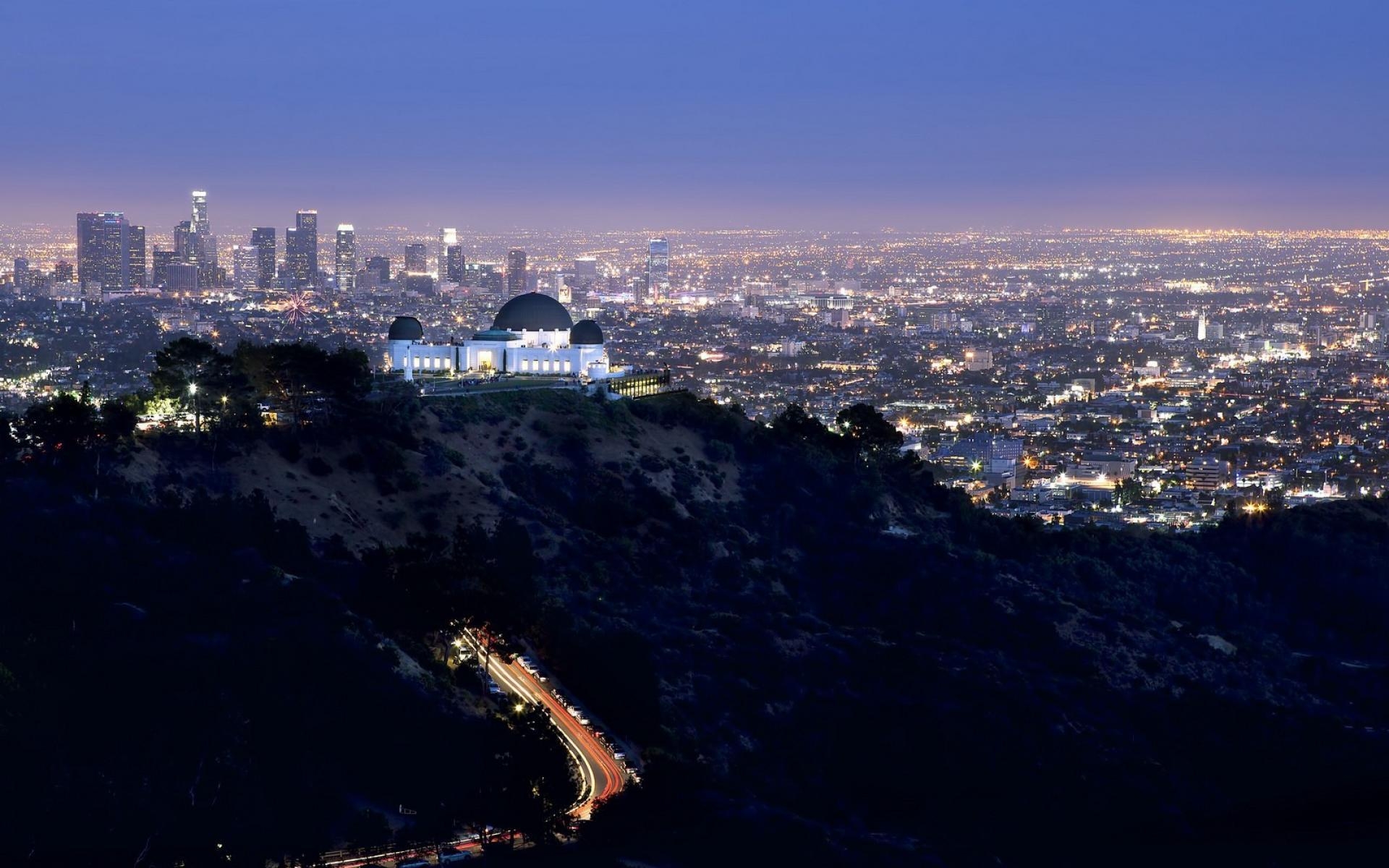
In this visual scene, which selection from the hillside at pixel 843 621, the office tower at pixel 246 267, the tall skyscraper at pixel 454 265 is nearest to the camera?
the hillside at pixel 843 621

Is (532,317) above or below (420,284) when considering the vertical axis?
above

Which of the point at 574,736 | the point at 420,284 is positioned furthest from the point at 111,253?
the point at 574,736

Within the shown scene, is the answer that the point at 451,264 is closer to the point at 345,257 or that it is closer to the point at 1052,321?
the point at 345,257

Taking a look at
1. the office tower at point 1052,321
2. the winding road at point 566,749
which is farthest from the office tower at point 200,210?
the winding road at point 566,749

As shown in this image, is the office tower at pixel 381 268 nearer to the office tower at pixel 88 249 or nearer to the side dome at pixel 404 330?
the office tower at pixel 88 249

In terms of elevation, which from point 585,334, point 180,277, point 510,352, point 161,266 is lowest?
point 180,277

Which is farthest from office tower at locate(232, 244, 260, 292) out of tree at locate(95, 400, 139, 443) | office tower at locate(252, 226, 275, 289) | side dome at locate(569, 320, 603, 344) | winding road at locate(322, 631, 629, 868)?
winding road at locate(322, 631, 629, 868)
